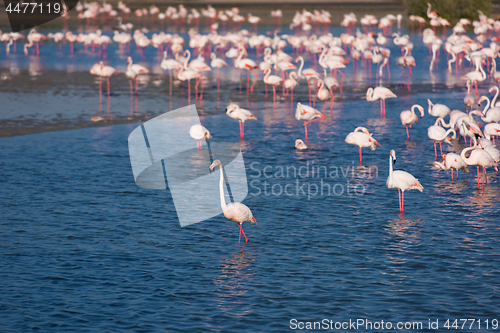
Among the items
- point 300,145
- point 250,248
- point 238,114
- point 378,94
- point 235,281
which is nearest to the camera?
point 235,281

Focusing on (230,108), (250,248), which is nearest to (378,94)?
(230,108)

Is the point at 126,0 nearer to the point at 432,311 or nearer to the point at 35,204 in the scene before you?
the point at 35,204

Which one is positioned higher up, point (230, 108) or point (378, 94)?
point (378, 94)

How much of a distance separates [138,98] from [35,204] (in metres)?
12.5

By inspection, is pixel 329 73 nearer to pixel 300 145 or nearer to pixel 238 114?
pixel 238 114

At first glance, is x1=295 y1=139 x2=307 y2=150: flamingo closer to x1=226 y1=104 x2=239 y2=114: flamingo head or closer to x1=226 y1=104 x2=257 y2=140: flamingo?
x1=226 y1=104 x2=257 y2=140: flamingo

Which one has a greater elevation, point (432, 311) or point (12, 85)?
point (12, 85)

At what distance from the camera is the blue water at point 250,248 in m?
8.14

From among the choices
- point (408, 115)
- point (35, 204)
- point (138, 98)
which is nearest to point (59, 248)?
point (35, 204)

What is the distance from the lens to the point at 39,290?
8.73 m

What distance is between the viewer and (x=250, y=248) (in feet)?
33.6

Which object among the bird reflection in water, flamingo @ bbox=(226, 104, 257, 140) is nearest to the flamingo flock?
flamingo @ bbox=(226, 104, 257, 140)

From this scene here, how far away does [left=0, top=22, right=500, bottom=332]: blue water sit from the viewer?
814cm

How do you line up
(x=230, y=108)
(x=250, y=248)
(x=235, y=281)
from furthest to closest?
(x=230, y=108)
(x=250, y=248)
(x=235, y=281)
